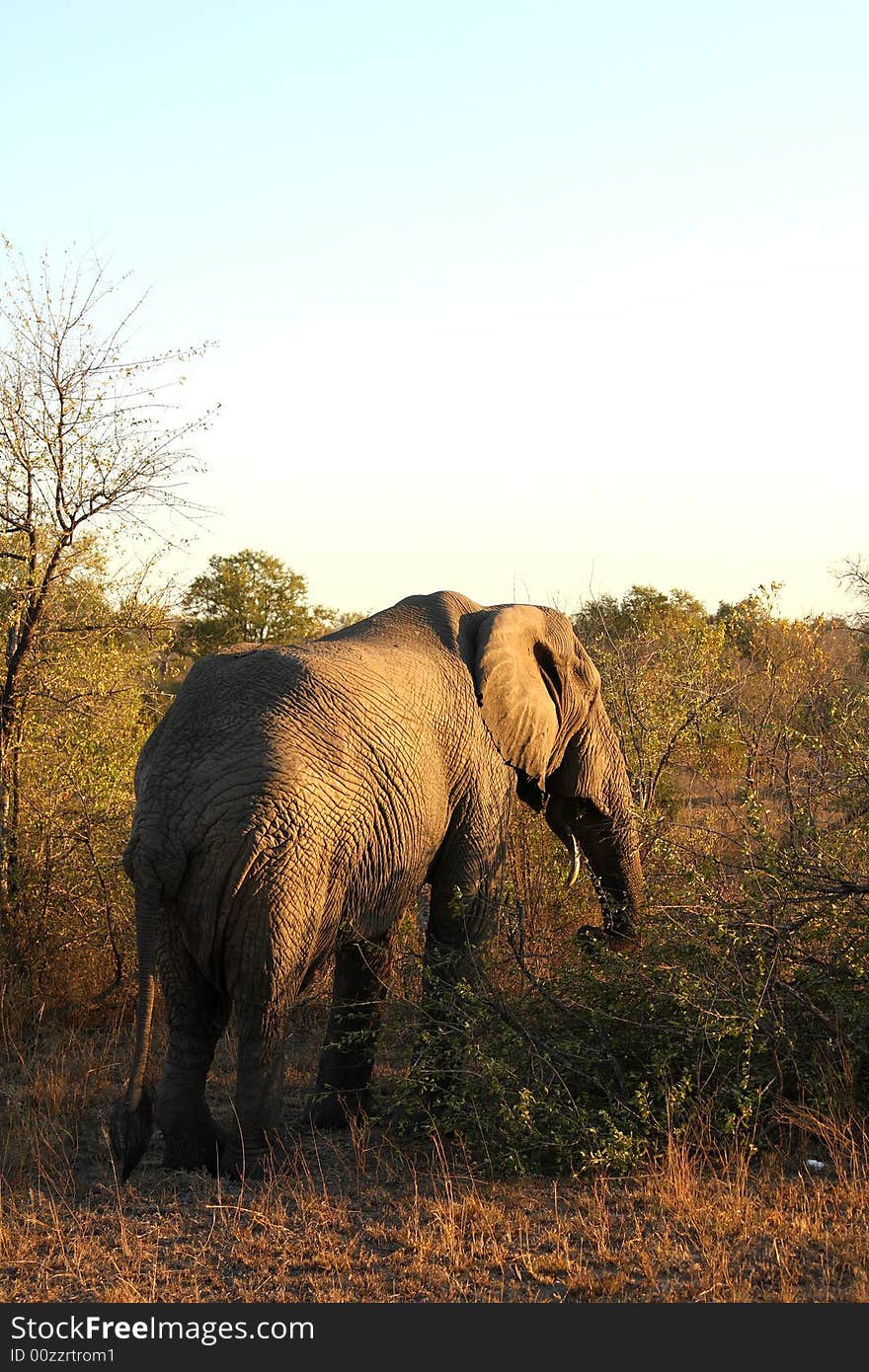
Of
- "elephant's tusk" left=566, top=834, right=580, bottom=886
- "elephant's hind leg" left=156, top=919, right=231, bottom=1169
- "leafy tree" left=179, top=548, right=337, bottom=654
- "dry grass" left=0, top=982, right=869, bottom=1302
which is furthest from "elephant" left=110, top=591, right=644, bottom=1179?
"leafy tree" left=179, top=548, right=337, bottom=654

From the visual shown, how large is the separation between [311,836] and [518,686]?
216 centimetres

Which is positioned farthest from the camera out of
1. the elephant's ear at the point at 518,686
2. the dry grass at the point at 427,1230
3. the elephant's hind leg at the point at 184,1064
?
the elephant's ear at the point at 518,686

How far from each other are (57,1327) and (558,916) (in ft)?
18.2

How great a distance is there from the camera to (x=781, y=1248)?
203 inches

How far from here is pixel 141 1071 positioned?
600 cm

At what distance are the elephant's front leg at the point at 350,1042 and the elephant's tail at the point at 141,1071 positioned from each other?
1213 millimetres

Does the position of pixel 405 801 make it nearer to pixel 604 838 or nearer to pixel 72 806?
pixel 604 838

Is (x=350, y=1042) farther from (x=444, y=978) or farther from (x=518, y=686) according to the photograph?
(x=518, y=686)

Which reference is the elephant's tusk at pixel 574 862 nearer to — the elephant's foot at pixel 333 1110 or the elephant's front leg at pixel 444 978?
the elephant's front leg at pixel 444 978

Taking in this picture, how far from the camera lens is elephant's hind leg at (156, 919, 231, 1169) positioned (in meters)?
6.35

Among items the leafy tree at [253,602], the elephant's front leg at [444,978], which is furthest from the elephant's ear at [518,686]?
the leafy tree at [253,602]

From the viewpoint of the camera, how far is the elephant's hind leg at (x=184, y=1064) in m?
6.35

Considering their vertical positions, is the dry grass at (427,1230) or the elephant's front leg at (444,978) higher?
the elephant's front leg at (444,978)

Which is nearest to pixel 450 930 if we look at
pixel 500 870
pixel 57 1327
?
pixel 500 870
